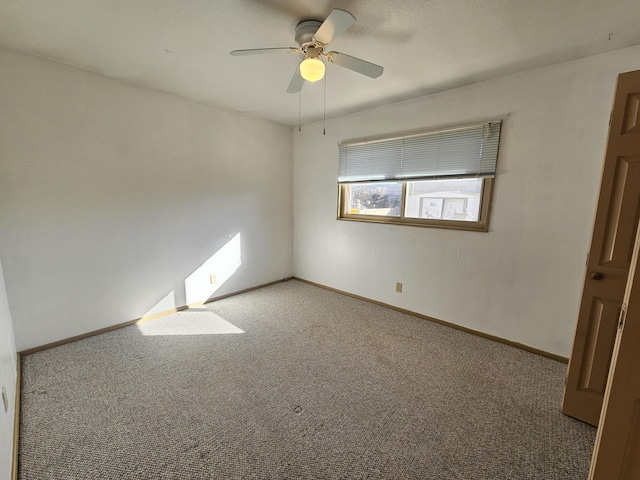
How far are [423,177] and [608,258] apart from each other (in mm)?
1677

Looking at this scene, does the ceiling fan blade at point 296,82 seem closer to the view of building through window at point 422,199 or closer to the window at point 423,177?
the window at point 423,177

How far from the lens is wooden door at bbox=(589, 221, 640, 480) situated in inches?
31.9

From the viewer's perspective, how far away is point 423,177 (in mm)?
2900

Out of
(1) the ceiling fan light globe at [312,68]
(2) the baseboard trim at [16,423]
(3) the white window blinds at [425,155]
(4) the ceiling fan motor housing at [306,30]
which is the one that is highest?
(4) the ceiling fan motor housing at [306,30]

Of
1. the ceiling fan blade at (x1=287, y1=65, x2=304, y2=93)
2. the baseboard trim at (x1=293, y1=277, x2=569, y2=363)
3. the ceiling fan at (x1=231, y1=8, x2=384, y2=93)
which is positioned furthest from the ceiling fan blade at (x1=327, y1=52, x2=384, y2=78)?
the baseboard trim at (x1=293, y1=277, x2=569, y2=363)

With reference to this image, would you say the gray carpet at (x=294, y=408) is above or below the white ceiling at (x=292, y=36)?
below

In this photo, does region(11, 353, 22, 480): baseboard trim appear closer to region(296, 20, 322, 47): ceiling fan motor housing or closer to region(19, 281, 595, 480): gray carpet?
region(19, 281, 595, 480): gray carpet

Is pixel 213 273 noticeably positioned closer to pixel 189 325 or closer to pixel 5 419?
pixel 189 325

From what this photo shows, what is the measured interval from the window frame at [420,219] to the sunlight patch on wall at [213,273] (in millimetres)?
1503

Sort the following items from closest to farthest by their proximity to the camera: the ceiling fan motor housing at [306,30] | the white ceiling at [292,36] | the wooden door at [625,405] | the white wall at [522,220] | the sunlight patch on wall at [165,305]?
the wooden door at [625,405], the white ceiling at [292,36], the ceiling fan motor housing at [306,30], the white wall at [522,220], the sunlight patch on wall at [165,305]

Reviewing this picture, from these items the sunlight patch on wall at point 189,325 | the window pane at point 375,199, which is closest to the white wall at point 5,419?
the sunlight patch on wall at point 189,325

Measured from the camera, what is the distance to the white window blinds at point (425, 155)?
250cm

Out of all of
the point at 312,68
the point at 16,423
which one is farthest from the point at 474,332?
the point at 16,423

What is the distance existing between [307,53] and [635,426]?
224 cm
